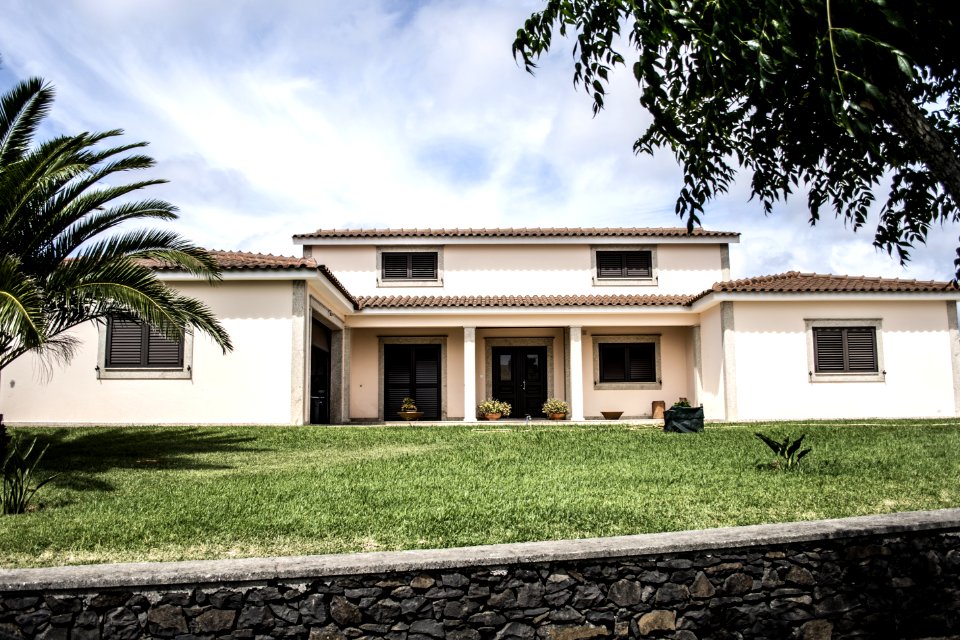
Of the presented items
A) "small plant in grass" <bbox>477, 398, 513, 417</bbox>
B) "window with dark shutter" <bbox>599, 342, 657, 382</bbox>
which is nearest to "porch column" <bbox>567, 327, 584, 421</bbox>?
"window with dark shutter" <bbox>599, 342, 657, 382</bbox>

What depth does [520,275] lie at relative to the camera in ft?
70.1

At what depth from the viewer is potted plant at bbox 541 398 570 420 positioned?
19531 millimetres

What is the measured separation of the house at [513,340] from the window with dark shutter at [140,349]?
0.13ft

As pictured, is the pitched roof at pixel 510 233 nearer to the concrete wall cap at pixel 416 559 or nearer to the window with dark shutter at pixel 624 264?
the window with dark shutter at pixel 624 264

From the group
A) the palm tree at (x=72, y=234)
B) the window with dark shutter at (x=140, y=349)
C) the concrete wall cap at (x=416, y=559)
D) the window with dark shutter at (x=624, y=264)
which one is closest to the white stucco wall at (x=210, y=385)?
the window with dark shutter at (x=140, y=349)

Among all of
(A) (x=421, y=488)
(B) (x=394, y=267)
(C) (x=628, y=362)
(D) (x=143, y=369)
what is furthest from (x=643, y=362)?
(A) (x=421, y=488)

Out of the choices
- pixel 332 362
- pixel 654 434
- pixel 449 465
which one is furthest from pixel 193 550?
pixel 332 362

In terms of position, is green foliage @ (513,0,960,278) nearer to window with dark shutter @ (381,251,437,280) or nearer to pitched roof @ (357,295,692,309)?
pitched roof @ (357,295,692,309)

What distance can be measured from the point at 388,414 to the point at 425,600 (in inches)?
635

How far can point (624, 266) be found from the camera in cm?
2153

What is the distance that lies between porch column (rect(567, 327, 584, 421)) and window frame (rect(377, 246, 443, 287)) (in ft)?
14.1

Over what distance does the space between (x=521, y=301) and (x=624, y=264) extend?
12.8ft

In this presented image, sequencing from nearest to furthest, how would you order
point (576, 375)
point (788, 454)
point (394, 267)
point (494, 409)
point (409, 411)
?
point (788, 454), point (576, 375), point (494, 409), point (409, 411), point (394, 267)

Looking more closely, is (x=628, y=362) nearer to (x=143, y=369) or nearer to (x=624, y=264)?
(x=624, y=264)
